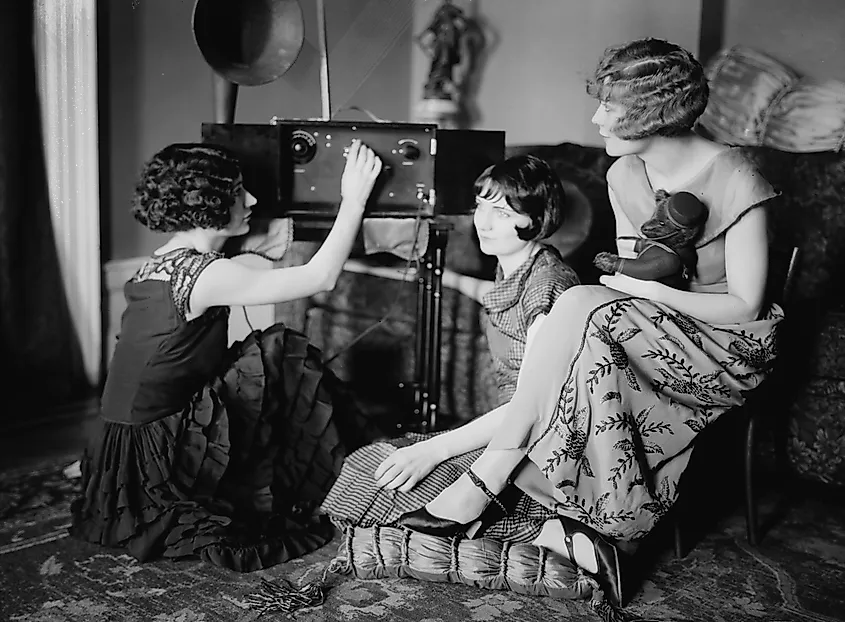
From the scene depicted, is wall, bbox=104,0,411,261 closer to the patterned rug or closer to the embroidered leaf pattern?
the patterned rug

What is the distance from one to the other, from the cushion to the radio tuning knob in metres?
0.74

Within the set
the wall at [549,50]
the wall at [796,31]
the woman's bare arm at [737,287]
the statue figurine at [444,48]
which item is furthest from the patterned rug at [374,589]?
the statue figurine at [444,48]

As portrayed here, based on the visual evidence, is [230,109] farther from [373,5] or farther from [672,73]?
[373,5]

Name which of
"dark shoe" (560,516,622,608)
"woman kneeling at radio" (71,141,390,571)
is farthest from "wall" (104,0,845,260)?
"dark shoe" (560,516,622,608)

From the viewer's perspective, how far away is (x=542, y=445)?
154cm

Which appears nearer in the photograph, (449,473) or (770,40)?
(449,473)

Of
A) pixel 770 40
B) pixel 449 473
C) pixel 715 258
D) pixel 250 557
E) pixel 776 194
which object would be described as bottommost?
pixel 250 557

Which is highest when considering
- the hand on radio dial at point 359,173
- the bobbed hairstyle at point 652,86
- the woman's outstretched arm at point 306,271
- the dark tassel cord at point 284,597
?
the bobbed hairstyle at point 652,86

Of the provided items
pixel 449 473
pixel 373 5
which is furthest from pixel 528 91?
pixel 449 473

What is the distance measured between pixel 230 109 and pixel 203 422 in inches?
29.3

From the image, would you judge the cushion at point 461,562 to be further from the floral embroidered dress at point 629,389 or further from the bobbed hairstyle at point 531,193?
the bobbed hairstyle at point 531,193

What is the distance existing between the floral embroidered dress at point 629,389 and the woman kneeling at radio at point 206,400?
0.48 meters

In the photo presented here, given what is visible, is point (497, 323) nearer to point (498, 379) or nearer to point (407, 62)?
point (498, 379)

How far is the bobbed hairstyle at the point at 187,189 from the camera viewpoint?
5.83 feet
